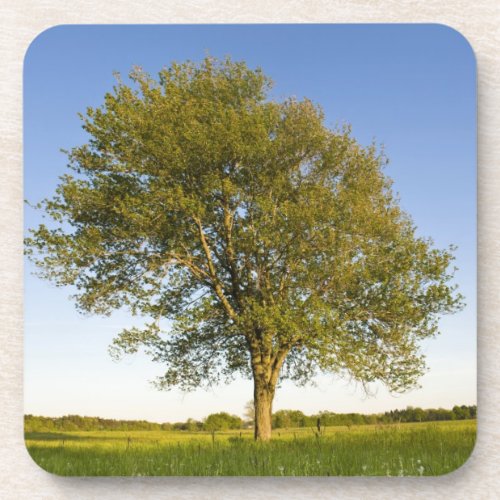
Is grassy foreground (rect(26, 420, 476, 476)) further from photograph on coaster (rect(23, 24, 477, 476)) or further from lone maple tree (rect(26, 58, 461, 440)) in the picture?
lone maple tree (rect(26, 58, 461, 440))

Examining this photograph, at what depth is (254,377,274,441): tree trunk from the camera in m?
7.22

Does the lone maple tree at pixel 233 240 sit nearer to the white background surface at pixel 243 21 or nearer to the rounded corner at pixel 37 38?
the white background surface at pixel 243 21

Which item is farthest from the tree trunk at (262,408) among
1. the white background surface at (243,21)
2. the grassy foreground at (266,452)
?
the white background surface at (243,21)

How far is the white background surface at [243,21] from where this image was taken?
21.2 ft

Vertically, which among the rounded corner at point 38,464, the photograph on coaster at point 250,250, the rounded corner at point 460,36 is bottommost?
the rounded corner at point 38,464

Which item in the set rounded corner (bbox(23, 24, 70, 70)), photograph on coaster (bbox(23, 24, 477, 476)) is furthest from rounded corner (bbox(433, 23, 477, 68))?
rounded corner (bbox(23, 24, 70, 70))

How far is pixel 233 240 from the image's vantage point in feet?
27.0

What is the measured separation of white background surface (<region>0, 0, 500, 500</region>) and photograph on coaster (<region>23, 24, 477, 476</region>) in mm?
122

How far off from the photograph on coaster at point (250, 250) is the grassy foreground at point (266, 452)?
0.08 ft

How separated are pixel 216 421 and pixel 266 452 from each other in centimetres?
70

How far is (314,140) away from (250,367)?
9.63 ft

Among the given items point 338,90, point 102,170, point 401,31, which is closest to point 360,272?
point 338,90

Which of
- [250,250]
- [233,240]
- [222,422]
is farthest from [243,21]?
[222,422]

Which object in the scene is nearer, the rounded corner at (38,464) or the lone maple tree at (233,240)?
the rounded corner at (38,464)
